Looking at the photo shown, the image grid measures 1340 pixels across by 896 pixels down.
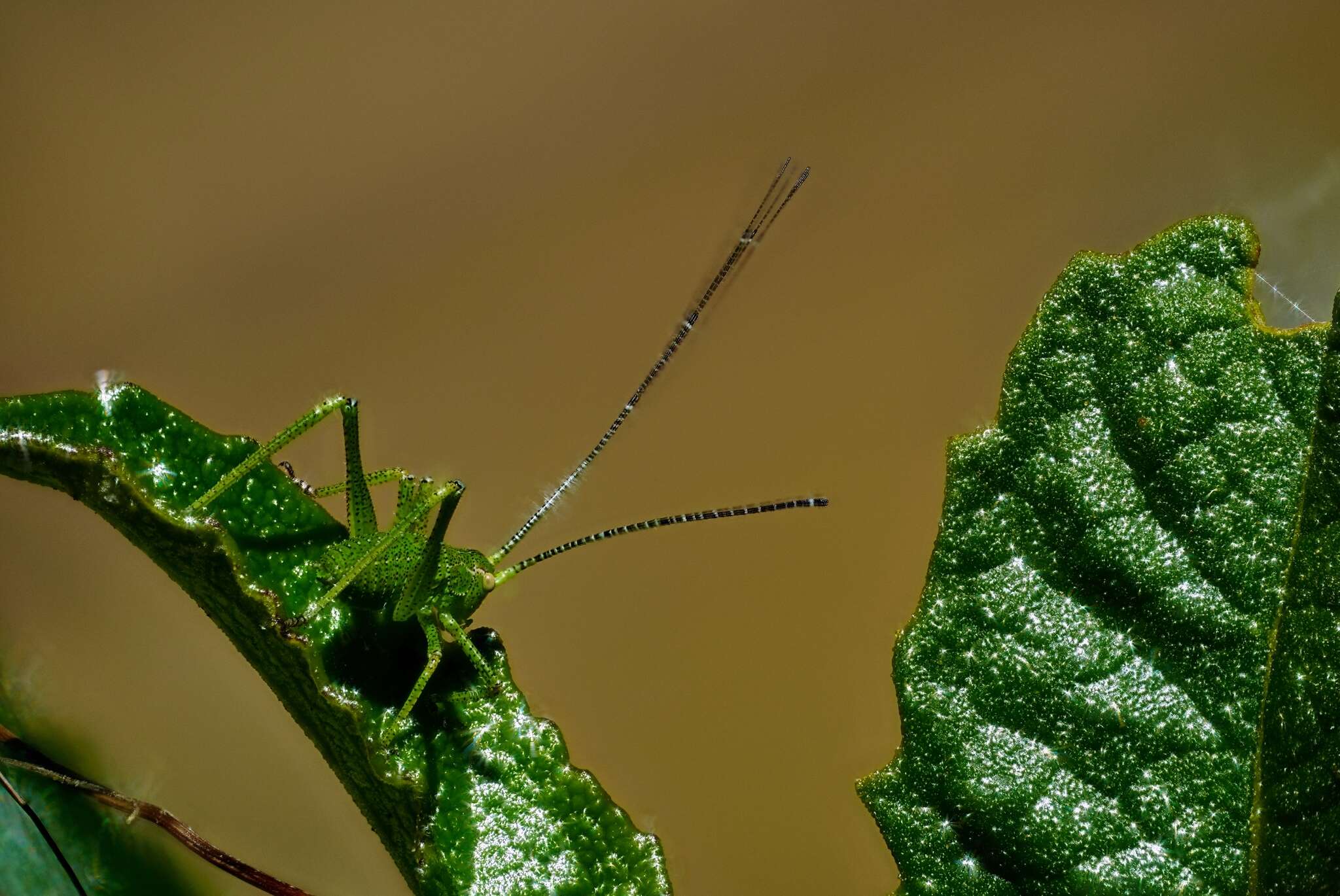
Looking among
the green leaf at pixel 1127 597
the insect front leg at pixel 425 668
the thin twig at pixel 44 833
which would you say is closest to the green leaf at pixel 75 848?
the thin twig at pixel 44 833

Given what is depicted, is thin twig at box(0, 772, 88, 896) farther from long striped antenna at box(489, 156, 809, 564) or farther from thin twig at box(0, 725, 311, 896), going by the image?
long striped antenna at box(489, 156, 809, 564)

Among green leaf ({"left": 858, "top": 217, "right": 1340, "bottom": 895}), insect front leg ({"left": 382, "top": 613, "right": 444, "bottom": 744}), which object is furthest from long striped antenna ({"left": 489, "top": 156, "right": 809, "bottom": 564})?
green leaf ({"left": 858, "top": 217, "right": 1340, "bottom": 895})

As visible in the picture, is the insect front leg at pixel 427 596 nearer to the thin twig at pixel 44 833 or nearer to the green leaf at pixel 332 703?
the green leaf at pixel 332 703

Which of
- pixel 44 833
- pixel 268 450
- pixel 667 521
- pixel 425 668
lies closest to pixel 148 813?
pixel 44 833

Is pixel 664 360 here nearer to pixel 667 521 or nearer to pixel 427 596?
pixel 667 521

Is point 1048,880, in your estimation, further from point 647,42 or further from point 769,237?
point 647,42
